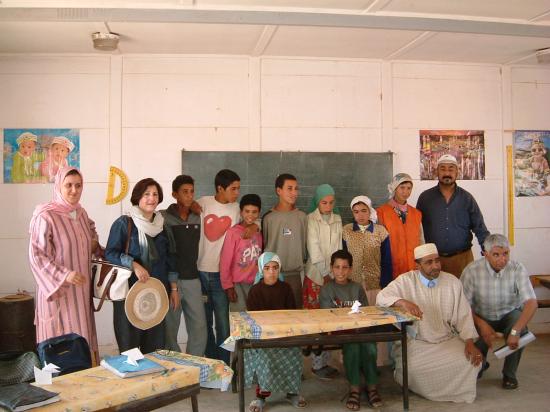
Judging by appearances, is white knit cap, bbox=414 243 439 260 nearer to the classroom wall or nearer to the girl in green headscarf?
the girl in green headscarf

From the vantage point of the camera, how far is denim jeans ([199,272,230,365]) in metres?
4.59

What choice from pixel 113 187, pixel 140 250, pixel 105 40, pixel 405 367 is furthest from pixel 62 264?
pixel 405 367

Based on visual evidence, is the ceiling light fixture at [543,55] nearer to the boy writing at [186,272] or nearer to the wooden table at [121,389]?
the boy writing at [186,272]

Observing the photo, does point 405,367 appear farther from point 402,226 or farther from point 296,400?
point 402,226

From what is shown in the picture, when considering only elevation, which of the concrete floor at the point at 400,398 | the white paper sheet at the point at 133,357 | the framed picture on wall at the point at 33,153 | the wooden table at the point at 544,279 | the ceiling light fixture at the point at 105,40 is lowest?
the concrete floor at the point at 400,398

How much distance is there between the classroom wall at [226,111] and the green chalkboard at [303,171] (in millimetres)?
102

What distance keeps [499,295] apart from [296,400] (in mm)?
1847

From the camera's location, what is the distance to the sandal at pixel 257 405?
3.91 metres

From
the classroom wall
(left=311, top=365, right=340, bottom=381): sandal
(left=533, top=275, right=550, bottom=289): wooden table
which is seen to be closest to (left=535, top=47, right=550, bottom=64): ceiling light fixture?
the classroom wall

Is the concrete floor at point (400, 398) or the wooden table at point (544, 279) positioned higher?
the wooden table at point (544, 279)

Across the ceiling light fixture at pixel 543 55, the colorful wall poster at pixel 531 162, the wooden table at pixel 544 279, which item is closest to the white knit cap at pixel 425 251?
the wooden table at pixel 544 279

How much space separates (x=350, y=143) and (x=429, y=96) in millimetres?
1045

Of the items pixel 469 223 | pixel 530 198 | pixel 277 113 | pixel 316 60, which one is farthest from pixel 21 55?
pixel 530 198

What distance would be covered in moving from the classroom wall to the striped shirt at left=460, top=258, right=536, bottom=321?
161cm
